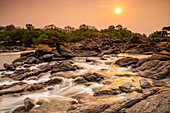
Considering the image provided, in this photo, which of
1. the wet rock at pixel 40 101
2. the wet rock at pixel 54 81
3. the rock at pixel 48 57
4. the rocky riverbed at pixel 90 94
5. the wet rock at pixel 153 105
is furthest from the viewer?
the rock at pixel 48 57

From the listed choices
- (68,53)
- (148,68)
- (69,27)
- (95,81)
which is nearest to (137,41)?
(68,53)

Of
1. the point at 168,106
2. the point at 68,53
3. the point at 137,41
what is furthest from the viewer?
the point at 137,41

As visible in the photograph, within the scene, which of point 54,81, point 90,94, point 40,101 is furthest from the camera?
point 54,81

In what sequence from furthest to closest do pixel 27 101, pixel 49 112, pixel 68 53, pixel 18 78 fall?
pixel 68 53 → pixel 18 78 → pixel 27 101 → pixel 49 112

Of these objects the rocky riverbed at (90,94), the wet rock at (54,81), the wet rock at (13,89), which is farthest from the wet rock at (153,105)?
the wet rock at (13,89)

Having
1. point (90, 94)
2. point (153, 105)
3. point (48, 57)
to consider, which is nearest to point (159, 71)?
point (90, 94)

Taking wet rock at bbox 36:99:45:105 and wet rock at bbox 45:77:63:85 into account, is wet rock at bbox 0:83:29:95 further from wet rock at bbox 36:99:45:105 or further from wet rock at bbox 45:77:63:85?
wet rock at bbox 36:99:45:105

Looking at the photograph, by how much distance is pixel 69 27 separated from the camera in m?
134

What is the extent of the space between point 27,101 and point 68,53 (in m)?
15.3

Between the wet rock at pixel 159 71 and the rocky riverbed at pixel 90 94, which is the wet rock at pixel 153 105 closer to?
the rocky riverbed at pixel 90 94

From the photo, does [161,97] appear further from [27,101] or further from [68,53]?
[68,53]

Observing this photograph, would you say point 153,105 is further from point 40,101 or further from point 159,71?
point 159,71

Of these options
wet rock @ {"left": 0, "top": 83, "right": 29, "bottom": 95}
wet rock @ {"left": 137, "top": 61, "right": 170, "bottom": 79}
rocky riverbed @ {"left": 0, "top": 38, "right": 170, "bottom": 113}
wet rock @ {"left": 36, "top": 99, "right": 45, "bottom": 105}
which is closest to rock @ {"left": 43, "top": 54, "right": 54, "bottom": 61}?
rocky riverbed @ {"left": 0, "top": 38, "right": 170, "bottom": 113}

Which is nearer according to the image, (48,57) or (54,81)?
(54,81)
